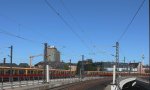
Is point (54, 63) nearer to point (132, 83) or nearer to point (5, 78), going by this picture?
point (132, 83)

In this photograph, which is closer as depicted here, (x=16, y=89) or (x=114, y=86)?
(x=114, y=86)

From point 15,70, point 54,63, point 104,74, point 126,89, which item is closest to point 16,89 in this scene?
point 15,70

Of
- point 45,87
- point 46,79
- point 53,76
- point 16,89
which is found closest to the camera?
point 16,89

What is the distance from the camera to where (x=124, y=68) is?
194625mm

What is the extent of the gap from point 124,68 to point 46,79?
137 meters

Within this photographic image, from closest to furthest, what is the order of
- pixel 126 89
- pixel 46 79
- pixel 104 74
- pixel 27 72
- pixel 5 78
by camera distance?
pixel 46 79 → pixel 5 78 → pixel 27 72 → pixel 126 89 → pixel 104 74

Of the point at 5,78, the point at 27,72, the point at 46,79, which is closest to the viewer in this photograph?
the point at 46,79

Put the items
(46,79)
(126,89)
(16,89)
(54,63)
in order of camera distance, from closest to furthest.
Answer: (16,89)
(46,79)
(126,89)
(54,63)

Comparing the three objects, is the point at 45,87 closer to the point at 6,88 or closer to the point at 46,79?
the point at 46,79

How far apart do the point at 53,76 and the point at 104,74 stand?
97317 mm

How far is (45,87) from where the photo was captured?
2219 inches

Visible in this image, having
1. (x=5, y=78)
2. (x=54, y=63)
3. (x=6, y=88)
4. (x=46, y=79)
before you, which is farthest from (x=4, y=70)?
(x=54, y=63)

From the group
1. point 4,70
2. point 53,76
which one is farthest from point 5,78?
point 53,76

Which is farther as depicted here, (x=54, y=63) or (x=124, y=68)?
(x=124, y=68)
